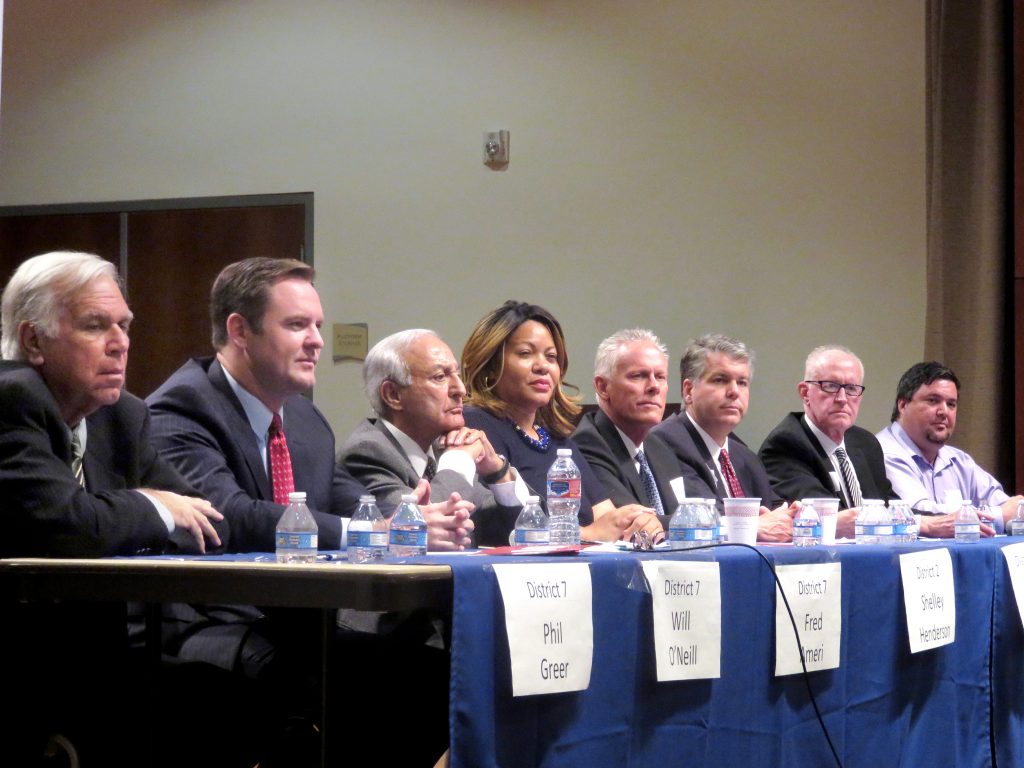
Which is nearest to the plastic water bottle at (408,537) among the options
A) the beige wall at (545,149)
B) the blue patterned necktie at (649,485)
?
the blue patterned necktie at (649,485)

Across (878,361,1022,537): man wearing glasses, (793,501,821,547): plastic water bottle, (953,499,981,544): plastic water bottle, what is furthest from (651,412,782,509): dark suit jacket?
(878,361,1022,537): man wearing glasses

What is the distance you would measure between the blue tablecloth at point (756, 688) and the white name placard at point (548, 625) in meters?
0.02

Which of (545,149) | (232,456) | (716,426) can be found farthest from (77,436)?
(545,149)

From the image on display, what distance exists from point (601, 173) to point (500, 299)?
2.53 feet

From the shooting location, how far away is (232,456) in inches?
107

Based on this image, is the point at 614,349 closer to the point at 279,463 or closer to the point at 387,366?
the point at 387,366

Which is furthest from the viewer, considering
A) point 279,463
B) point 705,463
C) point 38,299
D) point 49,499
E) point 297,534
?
point 705,463

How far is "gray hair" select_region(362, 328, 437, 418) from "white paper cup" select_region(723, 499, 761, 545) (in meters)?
0.92

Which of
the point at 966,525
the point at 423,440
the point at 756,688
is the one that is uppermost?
the point at 423,440

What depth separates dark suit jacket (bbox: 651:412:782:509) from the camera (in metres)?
3.86

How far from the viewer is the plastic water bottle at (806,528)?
9.36 feet

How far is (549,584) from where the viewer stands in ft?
6.24

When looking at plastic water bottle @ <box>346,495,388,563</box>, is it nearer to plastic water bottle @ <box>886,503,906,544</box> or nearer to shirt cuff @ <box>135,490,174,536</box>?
shirt cuff @ <box>135,490,174,536</box>

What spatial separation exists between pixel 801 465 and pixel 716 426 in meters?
0.55
